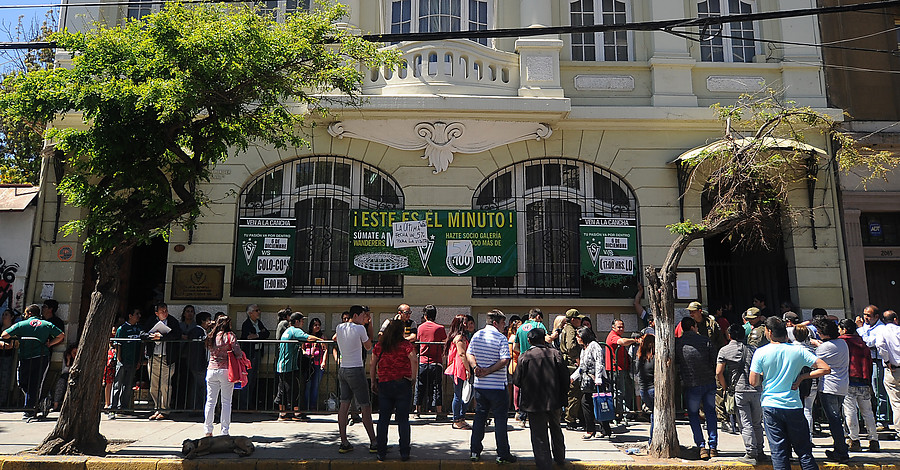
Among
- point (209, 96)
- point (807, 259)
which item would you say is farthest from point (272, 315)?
point (807, 259)

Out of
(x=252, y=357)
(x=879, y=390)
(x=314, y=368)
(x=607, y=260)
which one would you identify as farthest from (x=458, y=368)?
(x=879, y=390)

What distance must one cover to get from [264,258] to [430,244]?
11.1 ft

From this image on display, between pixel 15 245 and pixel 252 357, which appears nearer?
pixel 252 357

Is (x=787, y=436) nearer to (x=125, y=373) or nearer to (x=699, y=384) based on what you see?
(x=699, y=384)

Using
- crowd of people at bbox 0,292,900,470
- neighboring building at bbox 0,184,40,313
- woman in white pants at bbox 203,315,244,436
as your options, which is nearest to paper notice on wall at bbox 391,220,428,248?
crowd of people at bbox 0,292,900,470

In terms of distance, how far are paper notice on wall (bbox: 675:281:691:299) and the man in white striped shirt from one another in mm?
6212

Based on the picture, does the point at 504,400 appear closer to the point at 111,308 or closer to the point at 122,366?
the point at 111,308

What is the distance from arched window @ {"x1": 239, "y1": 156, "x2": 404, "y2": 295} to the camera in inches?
476

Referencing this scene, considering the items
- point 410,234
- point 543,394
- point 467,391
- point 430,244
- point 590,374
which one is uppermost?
point 410,234

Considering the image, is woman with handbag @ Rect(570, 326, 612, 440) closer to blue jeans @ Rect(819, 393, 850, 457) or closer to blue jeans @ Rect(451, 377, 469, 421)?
blue jeans @ Rect(451, 377, 469, 421)

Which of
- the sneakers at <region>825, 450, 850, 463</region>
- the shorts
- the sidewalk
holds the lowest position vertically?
the sneakers at <region>825, 450, 850, 463</region>

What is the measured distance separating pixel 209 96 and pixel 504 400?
5442mm

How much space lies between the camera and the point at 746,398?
705 centimetres

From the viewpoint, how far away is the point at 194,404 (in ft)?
31.1
